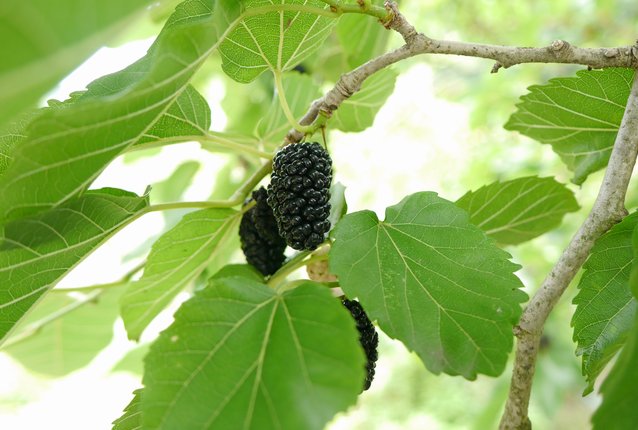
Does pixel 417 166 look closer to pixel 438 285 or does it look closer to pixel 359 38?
pixel 359 38

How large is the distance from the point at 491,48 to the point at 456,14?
3.72 m

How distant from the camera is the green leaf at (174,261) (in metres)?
0.93

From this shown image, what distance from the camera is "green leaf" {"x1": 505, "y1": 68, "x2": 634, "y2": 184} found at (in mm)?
859

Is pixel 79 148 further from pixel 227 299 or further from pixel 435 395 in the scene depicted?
pixel 435 395

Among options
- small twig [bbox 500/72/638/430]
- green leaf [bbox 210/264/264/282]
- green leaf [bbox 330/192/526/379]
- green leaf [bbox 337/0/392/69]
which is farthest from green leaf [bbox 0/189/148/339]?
green leaf [bbox 337/0/392/69]

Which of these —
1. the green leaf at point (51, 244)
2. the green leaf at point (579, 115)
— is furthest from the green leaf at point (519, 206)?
the green leaf at point (51, 244)

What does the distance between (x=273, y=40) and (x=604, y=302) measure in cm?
54

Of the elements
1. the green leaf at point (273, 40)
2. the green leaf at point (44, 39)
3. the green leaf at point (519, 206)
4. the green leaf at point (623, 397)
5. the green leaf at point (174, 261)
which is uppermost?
the green leaf at point (273, 40)

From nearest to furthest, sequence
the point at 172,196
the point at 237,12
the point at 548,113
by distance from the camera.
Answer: the point at 237,12 < the point at 548,113 < the point at 172,196

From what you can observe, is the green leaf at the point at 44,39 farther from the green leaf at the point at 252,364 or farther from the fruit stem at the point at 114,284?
the fruit stem at the point at 114,284

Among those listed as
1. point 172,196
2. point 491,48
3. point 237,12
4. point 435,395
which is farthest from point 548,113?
point 435,395

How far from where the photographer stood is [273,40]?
0.84 m

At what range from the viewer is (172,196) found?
1748mm

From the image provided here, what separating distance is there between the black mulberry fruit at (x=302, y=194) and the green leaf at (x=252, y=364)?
14 cm
